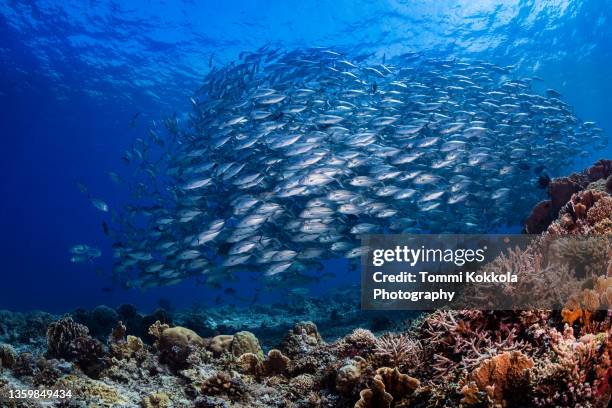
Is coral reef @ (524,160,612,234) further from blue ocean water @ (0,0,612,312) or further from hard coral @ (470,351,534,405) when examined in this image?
blue ocean water @ (0,0,612,312)

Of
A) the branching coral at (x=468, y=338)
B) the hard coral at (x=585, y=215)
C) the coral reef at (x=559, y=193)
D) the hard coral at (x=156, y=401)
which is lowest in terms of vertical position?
the hard coral at (x=156, y=401)

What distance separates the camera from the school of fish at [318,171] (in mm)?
11680

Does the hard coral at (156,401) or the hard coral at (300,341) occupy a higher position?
the hard coral at (300,341)

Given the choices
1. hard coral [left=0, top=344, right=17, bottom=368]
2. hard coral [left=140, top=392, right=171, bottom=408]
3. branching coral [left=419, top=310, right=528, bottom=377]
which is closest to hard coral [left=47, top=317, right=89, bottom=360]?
hard coral [left=0, top=344, right=17, bottom=368]

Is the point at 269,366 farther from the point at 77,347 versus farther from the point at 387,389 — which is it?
the point at 77,347

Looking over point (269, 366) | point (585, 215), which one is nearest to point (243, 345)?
point (269, 366)

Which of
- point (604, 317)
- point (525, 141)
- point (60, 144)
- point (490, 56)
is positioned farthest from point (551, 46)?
point (60, 144)

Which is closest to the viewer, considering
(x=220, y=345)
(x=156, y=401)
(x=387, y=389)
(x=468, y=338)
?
(x=387, y=389)

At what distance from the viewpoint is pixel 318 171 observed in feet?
37.1

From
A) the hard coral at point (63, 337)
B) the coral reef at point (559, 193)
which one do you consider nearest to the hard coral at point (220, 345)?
the hard coral at point (63, 337)

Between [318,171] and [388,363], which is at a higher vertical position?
[318,171]

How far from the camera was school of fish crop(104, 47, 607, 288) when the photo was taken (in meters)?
11.7

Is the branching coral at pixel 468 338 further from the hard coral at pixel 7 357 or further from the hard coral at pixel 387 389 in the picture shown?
the hard coral at pixel 7 357

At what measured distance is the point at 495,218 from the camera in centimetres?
1577
